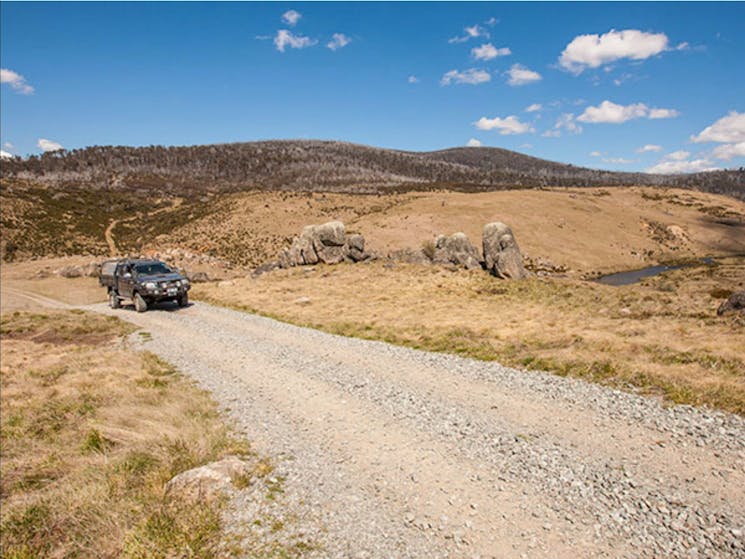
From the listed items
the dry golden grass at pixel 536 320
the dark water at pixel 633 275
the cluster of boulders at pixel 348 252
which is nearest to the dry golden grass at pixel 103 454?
the dry golden grass at pixel 536 320

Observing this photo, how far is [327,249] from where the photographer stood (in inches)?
1563

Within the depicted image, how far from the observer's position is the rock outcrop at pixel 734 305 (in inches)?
710

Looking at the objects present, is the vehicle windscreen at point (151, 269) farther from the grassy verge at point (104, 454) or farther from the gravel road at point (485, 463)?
the gravel road at point (485, 463)

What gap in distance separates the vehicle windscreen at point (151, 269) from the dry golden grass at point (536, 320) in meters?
3.80

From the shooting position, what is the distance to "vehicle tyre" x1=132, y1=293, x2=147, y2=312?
2367cm

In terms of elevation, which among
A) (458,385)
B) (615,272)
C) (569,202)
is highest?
(569,202)

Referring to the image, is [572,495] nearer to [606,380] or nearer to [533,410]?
[533,410]

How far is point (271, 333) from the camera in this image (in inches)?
732

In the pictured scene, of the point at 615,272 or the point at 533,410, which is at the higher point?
the point at 533,410

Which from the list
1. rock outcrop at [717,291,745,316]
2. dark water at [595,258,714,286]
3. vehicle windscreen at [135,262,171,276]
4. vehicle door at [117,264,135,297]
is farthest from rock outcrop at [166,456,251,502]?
dark water at [595,258,714,286]

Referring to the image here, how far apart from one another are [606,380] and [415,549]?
8.21 m

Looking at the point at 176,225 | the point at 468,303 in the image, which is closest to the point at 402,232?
the point at 468,303

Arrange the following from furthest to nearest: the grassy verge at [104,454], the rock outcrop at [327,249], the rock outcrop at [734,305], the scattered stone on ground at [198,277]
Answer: the rock outcrop at [327,249] < the scattered stone on ground at [198,277] < the rock outcrop at [734,305] < the grassy verge at [104,454]

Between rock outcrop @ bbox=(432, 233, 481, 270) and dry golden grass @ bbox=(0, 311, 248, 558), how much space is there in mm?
27774
